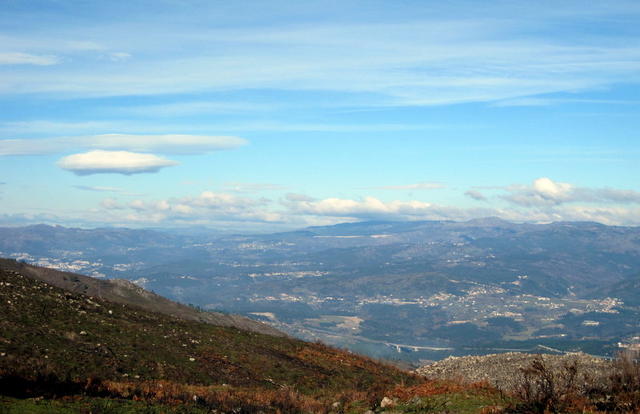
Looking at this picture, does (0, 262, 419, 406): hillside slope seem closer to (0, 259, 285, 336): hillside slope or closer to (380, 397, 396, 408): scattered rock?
(380, 397, 396, 408): scattered rock

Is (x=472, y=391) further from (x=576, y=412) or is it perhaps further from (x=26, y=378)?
(x=26, y=378)

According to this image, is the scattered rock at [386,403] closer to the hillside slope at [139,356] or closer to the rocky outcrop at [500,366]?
the hillside slope at [139,356]

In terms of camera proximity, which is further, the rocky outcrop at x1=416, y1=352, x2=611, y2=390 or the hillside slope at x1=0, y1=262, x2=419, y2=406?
the rocky outcrop at x1=416, y1=352, x2=611, y2=390

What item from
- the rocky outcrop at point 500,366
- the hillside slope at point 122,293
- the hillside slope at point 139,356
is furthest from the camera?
the hillside slope at point 122,293

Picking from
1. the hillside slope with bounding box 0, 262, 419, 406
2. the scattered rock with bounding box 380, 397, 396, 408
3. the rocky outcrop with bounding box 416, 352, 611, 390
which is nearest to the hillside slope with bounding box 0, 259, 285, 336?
the hillside slope with bounding box 0, 262, 419, 406


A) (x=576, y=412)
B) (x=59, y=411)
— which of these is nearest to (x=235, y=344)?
(x=59, y=411)

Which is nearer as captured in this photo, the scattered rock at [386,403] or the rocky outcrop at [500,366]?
the scattered rock at [386,403]

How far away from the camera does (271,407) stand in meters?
26.4

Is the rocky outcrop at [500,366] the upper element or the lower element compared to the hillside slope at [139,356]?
lower

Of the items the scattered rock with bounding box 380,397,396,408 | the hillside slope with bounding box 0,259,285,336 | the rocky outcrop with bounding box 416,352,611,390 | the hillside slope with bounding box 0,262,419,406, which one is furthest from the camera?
the hillside slope with bounding box 0,259,285,336

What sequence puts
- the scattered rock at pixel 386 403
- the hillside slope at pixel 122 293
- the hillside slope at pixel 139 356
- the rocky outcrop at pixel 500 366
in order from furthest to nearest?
1. the hillside slope at pixel 122 293
2. the rocky outcrop at pixel 500 366
3. the hillside slope at pixel 139 356
4. the scattered rock at pixel 386 403

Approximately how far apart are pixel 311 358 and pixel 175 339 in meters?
12.3

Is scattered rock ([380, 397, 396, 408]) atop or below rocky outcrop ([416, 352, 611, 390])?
atop

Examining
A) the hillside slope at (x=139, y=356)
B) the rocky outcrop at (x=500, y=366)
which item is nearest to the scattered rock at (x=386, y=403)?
the hillside slope at (x=139, y=356)
